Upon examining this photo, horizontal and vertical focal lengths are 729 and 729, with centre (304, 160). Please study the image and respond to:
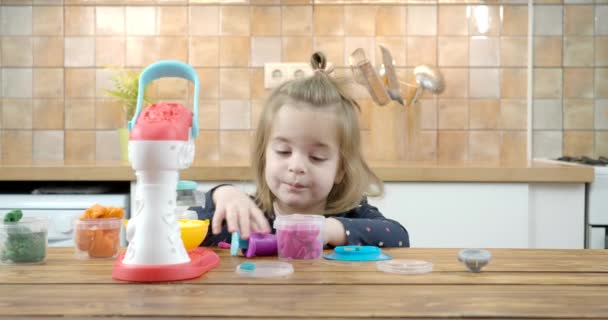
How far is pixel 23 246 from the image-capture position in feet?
3.31

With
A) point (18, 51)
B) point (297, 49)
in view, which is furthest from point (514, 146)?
point (18, 51)

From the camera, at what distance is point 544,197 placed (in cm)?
224

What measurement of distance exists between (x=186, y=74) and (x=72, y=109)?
198cm

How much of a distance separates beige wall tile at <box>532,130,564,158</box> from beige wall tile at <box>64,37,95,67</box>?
172 centimetres

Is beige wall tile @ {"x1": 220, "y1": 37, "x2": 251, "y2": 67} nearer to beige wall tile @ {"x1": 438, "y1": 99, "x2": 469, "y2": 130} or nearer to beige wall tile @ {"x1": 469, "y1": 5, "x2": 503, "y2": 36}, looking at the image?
beige wall tile @ {"x1": 438, "y1": 99, "x2": 469, "y2": 130}

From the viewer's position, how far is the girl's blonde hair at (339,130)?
4.67 feet

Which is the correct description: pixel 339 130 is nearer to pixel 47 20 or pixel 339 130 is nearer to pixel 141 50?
pixel 141 50

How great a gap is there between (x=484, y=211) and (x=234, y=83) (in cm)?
109

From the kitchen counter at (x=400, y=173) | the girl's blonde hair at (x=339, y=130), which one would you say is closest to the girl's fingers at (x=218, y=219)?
the girl's blonde hair at (x=339, y=130)

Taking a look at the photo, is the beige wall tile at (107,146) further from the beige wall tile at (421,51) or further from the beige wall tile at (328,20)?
the beige wall tile at (421,51)

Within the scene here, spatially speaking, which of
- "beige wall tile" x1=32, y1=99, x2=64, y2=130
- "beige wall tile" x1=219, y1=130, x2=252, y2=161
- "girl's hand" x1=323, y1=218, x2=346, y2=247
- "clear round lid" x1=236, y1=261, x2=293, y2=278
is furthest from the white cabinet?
"clear round lid" x1=236, y1=261, x2=293, y2=278

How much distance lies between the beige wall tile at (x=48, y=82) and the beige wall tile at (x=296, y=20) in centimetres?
88

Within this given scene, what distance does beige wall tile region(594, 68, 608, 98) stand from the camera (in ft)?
9.06

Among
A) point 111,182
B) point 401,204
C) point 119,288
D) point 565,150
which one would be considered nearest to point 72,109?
point 111,182
